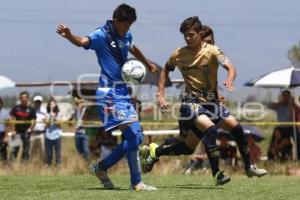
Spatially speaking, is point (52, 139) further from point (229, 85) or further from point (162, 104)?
point (229, 85)

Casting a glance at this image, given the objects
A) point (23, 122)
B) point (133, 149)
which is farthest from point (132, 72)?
point (23, 122)

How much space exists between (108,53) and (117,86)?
1.22ft

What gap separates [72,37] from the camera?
773cm

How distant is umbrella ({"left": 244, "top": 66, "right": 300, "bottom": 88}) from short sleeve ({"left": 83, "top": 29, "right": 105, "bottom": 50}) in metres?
10.3

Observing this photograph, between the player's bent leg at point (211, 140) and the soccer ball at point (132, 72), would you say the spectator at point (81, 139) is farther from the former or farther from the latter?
the soccer ball at point (132, 72)

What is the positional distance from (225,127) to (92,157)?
→ 780 cm

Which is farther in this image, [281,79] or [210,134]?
[281,79]

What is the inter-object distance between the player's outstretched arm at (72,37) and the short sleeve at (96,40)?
60 mm

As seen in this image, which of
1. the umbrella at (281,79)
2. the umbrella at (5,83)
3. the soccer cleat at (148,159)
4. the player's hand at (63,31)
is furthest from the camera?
the umbrella at (5,83)

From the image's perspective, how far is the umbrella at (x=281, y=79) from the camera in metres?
17.8

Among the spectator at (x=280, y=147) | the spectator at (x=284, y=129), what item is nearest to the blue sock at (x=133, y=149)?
the spectator at (x=284, y=129)

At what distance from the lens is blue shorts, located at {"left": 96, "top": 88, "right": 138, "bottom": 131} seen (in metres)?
8.04

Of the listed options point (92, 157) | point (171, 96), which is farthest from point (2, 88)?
point (92, 157)

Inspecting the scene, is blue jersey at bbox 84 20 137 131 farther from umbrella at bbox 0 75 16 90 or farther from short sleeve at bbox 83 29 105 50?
umbrella at bbox 0 75 16 90
